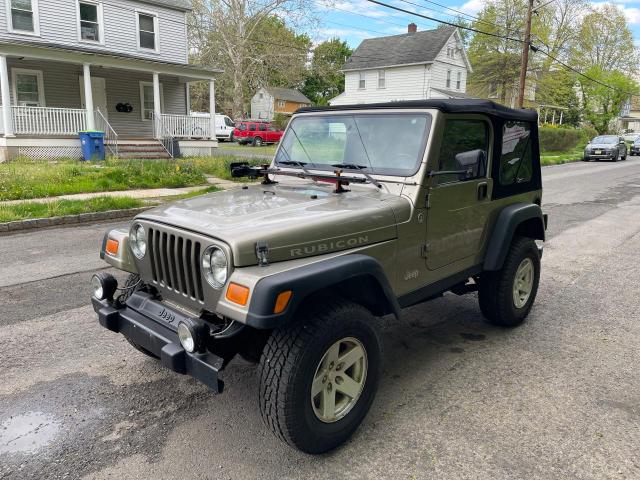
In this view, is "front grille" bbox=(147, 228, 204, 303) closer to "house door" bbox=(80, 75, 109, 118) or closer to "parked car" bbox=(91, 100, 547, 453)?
"parked car" bbox=(91, 100, 547, 453)

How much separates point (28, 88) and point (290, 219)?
20666mm

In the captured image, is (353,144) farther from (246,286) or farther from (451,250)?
(246,286)

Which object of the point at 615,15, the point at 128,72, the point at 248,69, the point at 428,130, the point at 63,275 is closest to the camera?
the point at 428,130

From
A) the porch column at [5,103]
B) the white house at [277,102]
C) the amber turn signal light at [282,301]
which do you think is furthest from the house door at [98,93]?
the white house at [277,102]

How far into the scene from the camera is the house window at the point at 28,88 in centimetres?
1912

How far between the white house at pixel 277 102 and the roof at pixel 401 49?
22.6m

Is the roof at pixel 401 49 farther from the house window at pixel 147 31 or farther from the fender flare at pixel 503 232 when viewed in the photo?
the fender flare at pixel 503 232

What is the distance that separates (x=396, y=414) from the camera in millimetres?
3221

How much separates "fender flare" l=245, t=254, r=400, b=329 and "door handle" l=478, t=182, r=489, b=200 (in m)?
1.38

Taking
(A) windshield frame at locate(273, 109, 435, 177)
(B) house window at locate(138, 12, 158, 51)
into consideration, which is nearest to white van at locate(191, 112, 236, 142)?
(B) house window at locate(138, 12, 158, 51)

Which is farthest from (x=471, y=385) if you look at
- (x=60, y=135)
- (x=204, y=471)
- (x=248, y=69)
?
(x=248, y=69)

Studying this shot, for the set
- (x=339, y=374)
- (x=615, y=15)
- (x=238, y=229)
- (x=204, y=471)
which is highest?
(x=615, y=15)

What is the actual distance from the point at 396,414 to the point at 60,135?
18.5 meters

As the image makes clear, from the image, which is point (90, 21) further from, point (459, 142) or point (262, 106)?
point (262, 106)
